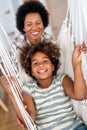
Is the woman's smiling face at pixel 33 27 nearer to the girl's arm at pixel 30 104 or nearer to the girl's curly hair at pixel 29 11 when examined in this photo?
the girl's curly hair at pixel 29 11

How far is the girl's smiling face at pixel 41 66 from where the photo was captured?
115cm

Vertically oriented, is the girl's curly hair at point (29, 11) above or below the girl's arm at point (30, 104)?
above

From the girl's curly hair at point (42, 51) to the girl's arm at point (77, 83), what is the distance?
0.12m

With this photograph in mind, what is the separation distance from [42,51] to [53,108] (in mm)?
248

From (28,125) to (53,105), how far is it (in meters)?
0.14

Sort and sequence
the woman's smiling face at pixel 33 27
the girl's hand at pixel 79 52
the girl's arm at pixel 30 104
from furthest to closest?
1. the woman's smiling face at pixel 33 27
2. the girl's arm at pixel 30 104
3. the girl's hand at pixel 79 52

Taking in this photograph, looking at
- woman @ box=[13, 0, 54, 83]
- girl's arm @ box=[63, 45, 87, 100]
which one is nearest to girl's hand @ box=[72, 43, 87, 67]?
girl's arm @ box=[63, 45, 87, 100]

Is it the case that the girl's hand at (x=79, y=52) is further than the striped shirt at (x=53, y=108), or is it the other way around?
the striped shirt at (x=53, y=108)

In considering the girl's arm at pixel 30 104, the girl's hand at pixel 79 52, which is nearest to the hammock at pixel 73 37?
the girl's hand at pixel 79 52

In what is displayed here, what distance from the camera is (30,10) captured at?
137cm

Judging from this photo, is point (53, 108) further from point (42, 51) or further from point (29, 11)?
point (29, 11)

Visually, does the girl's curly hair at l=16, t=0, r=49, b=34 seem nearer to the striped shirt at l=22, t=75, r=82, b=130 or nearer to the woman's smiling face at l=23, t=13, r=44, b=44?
the woman's smiling face at l=23, t=13, r=44, b=44

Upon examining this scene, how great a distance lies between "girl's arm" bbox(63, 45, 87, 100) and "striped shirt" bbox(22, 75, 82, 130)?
0.04m

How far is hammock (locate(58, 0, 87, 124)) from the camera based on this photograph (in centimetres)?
107
